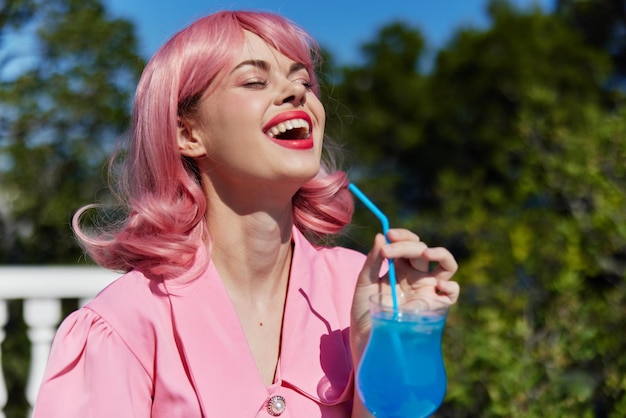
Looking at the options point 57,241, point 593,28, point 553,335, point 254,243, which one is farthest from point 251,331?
point 593,28

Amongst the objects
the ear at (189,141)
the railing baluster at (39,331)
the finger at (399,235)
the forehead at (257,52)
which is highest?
the forehead at (257,52)

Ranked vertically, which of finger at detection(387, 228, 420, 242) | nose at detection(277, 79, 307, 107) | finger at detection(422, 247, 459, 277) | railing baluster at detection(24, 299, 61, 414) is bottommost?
railing baluster at detection(24, 299, 61, 414)

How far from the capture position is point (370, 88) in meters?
10.9

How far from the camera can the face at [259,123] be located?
5.67ft

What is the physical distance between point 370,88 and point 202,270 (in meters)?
9.34

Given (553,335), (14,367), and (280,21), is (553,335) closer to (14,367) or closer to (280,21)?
(280,21)

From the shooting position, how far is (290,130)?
72.1 inches

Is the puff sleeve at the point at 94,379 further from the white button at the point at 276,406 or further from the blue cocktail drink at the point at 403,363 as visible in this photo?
the blue cocktail drink at the point at 403,363

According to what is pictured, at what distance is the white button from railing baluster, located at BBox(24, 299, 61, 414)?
1.66 metres

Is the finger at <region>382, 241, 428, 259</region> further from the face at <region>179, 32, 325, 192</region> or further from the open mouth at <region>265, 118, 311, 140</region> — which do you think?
the open mouth at <region>265, 118, 311, 140</region>

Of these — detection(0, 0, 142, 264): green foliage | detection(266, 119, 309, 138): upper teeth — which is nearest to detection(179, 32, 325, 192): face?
detection(266, 119, 309, 138): upper teeth

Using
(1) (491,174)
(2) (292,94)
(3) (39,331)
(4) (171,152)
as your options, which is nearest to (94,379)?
(4) (171,152)

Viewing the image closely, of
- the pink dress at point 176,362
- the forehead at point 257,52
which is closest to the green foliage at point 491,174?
the forehead at point 257,52

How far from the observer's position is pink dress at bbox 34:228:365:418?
167cm
